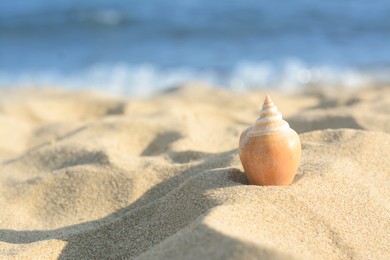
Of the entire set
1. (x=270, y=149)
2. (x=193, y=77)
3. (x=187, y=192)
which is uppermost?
(x=270, y=149)

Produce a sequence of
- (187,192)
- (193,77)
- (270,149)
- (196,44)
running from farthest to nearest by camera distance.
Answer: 1. (196,44)
2. (193,77)
3. (187,192)
4. (270,149)

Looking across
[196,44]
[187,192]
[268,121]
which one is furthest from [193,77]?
[268,121]

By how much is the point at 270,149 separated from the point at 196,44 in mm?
7290

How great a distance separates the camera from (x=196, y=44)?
9281 mm

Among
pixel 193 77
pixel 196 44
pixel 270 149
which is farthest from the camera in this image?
pixel 196 44

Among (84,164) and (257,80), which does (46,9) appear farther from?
(84,164)

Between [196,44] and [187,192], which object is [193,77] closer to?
[196,44]

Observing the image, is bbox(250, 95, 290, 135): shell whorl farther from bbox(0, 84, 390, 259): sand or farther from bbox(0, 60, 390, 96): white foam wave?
bbox(0, 60, 390, 96): white foam wave

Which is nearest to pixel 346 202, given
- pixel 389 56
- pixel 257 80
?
pixel 257 80

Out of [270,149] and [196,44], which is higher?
[270,149]

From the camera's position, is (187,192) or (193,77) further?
(193,77)

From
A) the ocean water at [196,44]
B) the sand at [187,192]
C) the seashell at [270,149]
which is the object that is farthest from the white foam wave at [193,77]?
the seashell at [270,149]

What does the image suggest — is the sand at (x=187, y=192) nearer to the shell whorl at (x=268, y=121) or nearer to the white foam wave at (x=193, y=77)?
the shell whorl at (x=268, y=121)

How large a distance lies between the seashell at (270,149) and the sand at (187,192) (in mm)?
60
